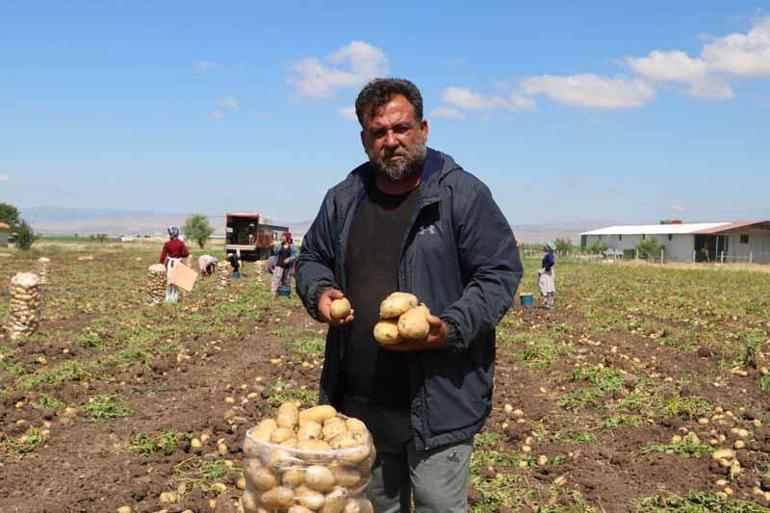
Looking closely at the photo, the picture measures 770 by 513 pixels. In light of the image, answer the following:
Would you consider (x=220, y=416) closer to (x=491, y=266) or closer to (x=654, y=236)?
(x=491, y=266)

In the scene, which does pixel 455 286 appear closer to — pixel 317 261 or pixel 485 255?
pixel 485 255

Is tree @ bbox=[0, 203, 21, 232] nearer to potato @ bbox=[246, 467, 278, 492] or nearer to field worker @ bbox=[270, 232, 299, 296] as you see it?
field worker @ bbox=[270, 232, 299, 296]

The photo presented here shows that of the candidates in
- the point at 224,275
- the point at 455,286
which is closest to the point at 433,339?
the point at 455,286

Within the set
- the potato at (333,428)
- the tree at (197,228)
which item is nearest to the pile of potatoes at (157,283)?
the potato at (333,428)

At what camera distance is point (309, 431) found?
2.89m

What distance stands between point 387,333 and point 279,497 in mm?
757

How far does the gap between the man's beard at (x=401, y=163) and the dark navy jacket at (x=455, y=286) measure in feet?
0.21

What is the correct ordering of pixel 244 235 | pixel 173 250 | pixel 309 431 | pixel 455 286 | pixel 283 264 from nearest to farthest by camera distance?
pixel 309 431, pixel 455 286, pixel 173 250, pixel 283 264, pixel 244 235

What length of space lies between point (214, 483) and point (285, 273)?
576 inches

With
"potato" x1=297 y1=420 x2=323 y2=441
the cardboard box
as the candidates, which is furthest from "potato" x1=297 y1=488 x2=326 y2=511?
the cardboard box

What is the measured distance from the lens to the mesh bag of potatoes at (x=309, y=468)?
2705 mm

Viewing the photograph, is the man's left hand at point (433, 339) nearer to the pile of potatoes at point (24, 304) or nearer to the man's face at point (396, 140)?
the man's face at point (396, 140)

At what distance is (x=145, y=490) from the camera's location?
5.27m

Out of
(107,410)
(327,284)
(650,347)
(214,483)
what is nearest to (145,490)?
(214,483)
